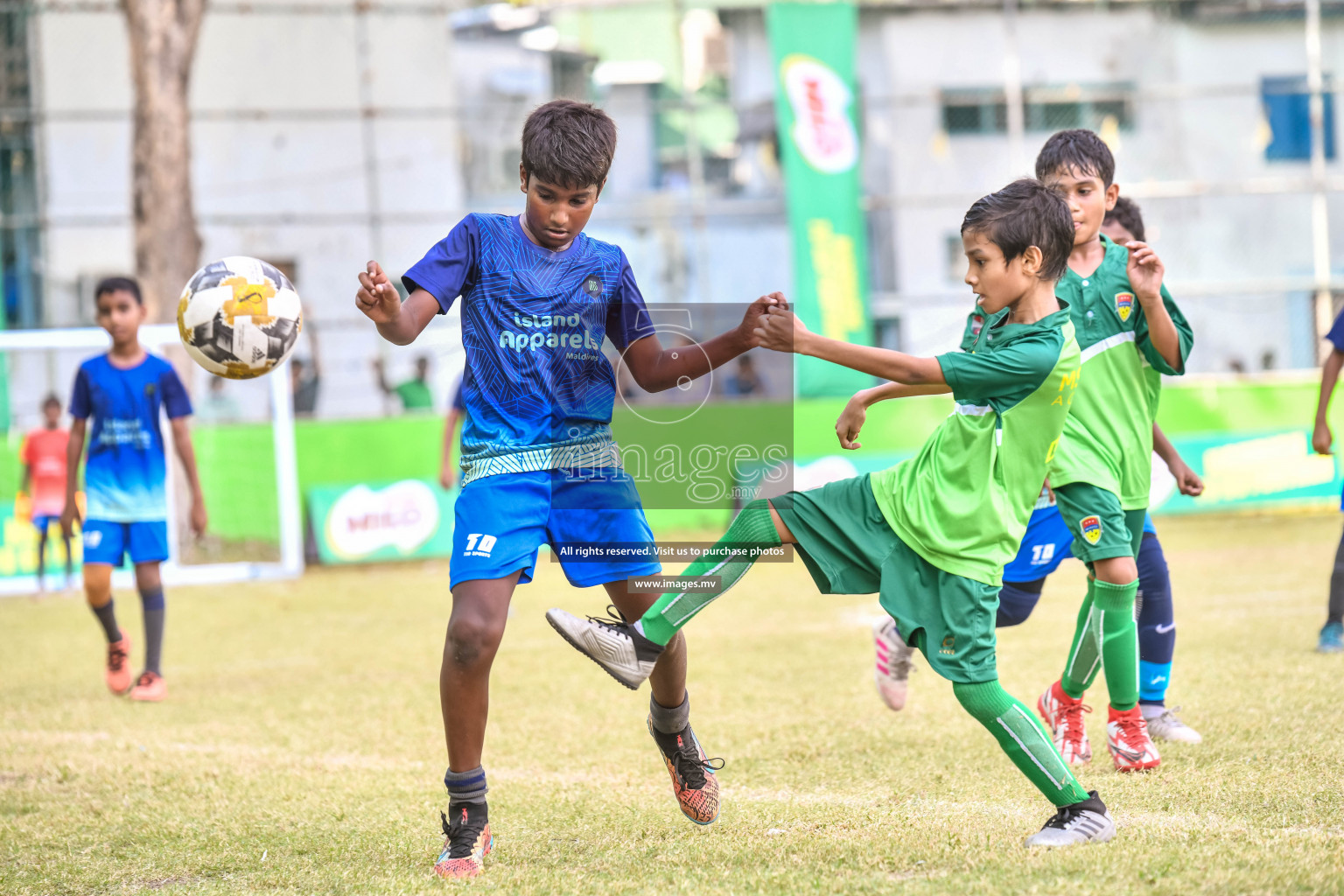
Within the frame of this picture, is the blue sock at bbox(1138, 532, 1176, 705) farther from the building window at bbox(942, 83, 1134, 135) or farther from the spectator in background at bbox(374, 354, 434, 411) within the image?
the building window at bbox(942, 83, 1134, 135)

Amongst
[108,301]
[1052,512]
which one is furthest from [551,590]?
[1052,512]

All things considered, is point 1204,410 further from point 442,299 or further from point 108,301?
point 442,299

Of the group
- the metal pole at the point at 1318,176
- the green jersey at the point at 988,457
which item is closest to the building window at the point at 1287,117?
the metal pole at the point at 1318,176

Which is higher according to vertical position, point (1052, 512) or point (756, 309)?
point (756, 309)

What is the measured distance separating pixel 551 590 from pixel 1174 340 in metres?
7.13

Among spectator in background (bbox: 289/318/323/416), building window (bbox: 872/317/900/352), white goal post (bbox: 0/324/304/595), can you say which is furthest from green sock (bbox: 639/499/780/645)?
building window (bbox: 872/317/900/352)

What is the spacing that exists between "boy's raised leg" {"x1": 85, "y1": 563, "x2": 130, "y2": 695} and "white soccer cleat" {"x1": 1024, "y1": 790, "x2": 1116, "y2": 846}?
502cm

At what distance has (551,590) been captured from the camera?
1070 cm

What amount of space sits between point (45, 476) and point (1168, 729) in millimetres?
9967

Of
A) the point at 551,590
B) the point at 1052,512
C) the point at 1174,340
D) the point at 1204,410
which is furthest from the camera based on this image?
the point at 1204,410

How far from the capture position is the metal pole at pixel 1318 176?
713 inches

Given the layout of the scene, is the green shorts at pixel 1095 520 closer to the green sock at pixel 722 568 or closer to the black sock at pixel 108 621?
the green sock at pixel 722 568

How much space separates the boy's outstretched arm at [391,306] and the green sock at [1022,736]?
5.44 feet

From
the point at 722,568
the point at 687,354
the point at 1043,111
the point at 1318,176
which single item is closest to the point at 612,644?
the point at 722,568
